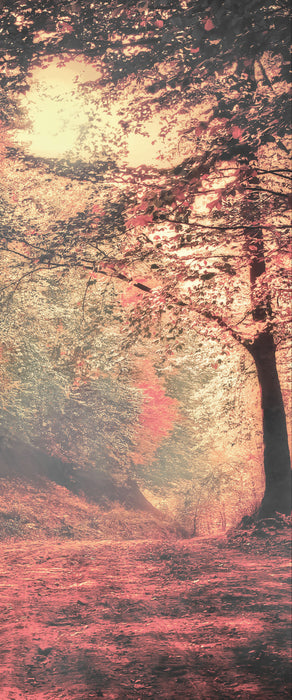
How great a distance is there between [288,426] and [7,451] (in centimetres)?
179

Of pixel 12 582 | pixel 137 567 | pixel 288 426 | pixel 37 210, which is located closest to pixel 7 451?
pixel 12 582

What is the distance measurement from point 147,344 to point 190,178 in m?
1.02

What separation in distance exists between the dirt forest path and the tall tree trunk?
0.82 ft

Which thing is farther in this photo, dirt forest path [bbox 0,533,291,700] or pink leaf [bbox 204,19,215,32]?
pink leaf [bbox 204,19,215,32]

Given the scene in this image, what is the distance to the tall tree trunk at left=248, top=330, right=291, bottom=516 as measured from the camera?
3.00m

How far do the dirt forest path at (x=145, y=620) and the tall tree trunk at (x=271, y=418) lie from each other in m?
0.25

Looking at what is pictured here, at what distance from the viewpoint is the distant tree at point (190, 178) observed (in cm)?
246

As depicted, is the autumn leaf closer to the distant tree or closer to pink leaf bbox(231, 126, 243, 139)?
the distant tree

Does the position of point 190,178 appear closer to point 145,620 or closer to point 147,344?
point 147,344

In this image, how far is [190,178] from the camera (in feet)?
8.93

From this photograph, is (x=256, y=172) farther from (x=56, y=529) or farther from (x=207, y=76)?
(x=56, y=529)

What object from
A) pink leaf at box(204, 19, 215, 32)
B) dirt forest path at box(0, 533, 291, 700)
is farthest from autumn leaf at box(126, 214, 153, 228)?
dirt forest path at box(0, 533, 291, 700)

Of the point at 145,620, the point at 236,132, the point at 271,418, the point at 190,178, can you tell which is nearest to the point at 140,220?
the point at 190,178

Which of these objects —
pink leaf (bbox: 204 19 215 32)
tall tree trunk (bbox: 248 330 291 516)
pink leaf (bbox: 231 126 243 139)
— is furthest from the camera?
tall tree trunk (bbox: 248 330 291 516)
